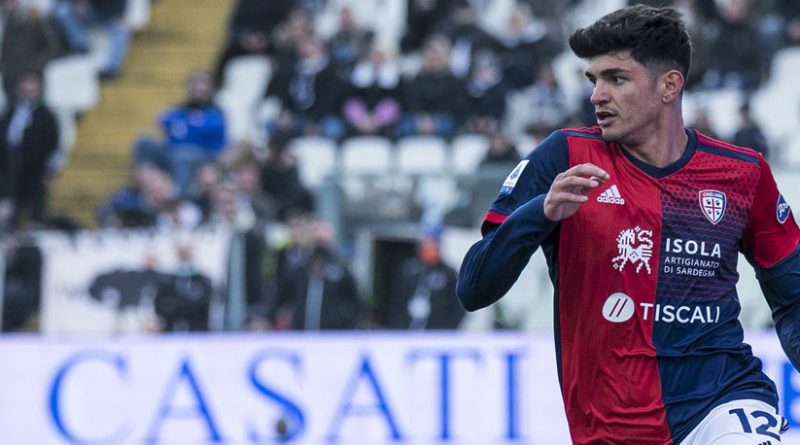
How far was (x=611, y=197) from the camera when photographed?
421cm

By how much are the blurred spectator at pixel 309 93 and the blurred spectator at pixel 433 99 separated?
31.3 inches

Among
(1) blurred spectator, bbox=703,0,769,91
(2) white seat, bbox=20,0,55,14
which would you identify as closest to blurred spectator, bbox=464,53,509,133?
(1) blurred spectator, bbox=703,0,769,91

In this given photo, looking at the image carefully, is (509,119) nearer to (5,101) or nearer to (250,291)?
(250,291)

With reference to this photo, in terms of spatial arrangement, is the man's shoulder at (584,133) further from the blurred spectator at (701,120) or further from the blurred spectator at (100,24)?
the blurred spectator at (100,24)

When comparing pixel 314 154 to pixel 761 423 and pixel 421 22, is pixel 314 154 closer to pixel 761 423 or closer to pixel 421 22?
pixel 421 22

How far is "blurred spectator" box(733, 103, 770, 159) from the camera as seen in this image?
11.9 meters

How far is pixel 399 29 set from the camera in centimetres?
1588

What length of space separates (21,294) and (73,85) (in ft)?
17.6

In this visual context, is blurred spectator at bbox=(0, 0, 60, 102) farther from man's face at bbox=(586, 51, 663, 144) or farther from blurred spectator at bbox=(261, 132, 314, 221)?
man's face at bbox=(586, 51, 663, 144)

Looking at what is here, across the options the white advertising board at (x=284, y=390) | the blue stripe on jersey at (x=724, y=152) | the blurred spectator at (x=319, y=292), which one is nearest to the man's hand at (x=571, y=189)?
the blue stripe on jersey at (x=724, y=152)

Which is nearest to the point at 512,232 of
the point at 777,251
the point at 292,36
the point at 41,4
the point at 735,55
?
the point at 777,251

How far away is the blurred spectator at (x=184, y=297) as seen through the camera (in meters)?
12.1

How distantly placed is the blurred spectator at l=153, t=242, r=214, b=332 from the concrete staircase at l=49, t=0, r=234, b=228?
260 centimetres

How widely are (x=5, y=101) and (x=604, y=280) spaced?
12024 mm
